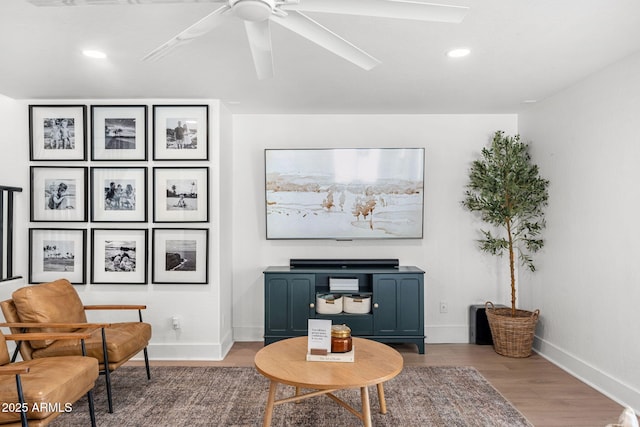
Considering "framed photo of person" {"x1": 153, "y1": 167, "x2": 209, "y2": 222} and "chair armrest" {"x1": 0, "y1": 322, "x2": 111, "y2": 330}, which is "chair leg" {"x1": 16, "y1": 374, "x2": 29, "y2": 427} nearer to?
"chair armrest" {"x1": 0, "y1": 322, "x2": 111, "y2": 330}

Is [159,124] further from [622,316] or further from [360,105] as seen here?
[622,316]

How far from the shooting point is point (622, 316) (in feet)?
10.2

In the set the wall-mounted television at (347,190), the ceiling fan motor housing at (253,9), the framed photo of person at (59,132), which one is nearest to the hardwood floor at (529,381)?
the wall-mounted television at (347,190)

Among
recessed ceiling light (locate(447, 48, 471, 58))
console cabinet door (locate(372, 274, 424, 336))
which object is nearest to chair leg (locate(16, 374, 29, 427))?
console cabinet door (locate(372, 274, 424, 336))

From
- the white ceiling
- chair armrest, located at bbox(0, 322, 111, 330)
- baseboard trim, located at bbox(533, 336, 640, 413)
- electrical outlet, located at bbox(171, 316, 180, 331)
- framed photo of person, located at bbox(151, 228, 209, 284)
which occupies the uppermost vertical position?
the white ceiling

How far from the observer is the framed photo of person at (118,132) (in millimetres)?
4105

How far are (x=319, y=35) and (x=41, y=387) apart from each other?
2.23 m

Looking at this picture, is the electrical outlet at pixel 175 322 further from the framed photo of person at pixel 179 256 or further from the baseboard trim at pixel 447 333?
the baseboard trim at pixel 447 333

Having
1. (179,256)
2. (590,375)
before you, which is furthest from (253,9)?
(590,375)

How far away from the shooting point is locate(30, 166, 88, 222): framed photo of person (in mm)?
4098

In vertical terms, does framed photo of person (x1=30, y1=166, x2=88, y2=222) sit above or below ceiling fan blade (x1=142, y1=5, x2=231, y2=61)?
below

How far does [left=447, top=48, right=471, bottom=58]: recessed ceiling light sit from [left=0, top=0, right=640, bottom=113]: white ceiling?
6cm

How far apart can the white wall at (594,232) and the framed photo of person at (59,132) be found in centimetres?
452

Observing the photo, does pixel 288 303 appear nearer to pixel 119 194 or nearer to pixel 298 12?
pixel 119 194
